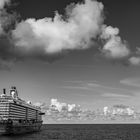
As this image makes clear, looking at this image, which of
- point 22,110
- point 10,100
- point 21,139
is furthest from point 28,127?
point 21,139

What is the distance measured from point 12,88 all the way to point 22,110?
867 inches

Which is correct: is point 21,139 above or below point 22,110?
below

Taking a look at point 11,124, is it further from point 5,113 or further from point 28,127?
point 28,127

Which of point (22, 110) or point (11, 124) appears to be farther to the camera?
point (22, 110)

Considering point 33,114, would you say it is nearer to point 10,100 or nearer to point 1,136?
point 10,100

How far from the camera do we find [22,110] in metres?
151

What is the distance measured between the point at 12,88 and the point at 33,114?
24952 millimetres

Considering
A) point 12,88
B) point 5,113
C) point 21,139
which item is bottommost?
point 21,139

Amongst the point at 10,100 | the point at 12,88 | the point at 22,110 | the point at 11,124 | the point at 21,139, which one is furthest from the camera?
the point at 12,88

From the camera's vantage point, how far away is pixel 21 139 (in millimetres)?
111375

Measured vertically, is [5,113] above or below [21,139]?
above

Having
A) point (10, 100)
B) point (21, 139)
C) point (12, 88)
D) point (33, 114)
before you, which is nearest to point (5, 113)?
point (10, 100)

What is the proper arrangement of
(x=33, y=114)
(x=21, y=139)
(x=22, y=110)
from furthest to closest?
(x=33, y=114)
(x=22, y=110)
(x=21, y=139)

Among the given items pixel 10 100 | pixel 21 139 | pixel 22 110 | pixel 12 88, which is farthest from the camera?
pixel 12 88
